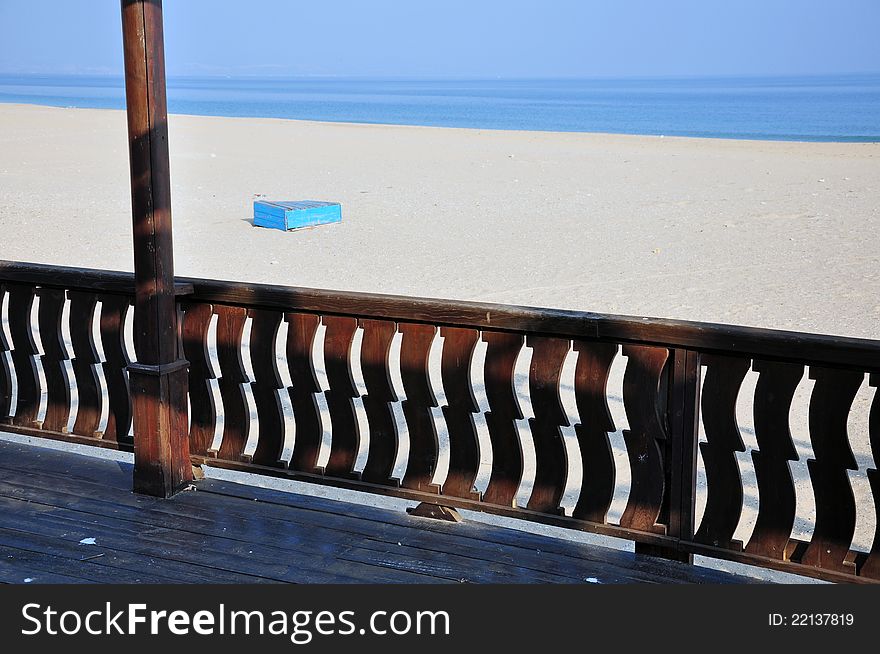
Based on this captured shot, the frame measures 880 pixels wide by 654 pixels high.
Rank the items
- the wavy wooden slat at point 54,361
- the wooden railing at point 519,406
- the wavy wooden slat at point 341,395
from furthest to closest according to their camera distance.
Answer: the wavy wooden slat at point 54,361 < the wavy wooden slat at point 341,395 < the wooden railing at point 519,406

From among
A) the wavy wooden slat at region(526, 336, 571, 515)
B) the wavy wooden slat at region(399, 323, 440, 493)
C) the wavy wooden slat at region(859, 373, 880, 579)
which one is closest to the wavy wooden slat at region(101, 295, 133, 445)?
the wavy wooden slat at region(399, 323, 440, 493)

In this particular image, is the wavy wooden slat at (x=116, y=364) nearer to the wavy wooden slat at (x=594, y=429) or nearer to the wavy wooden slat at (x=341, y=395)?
the wavy wooden slat at (x=341, y=395)

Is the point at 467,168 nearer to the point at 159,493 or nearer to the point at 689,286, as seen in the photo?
the point at 689,286

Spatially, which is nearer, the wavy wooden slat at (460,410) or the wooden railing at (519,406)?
the wooden railing at (519,406)

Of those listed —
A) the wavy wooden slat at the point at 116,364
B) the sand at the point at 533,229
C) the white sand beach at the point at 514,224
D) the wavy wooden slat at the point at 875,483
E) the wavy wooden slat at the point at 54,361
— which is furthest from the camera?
the white sand beach at the point at 514,224

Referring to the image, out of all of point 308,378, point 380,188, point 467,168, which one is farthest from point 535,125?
→ point 308,378

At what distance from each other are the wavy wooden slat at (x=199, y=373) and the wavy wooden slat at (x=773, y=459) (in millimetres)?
2284

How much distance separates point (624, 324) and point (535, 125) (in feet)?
149

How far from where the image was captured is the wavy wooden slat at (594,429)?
150 inches

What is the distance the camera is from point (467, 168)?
23.7 meters

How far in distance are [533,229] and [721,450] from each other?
11.5m

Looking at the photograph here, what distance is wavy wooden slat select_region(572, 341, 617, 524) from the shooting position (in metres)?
3.80

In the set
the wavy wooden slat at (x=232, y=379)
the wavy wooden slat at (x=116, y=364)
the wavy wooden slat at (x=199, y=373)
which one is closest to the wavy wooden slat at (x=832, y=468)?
the wavy wooden slat at (x=232, y=379)

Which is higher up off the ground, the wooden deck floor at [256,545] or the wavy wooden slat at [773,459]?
the wavy wooden slat at [773,459]
